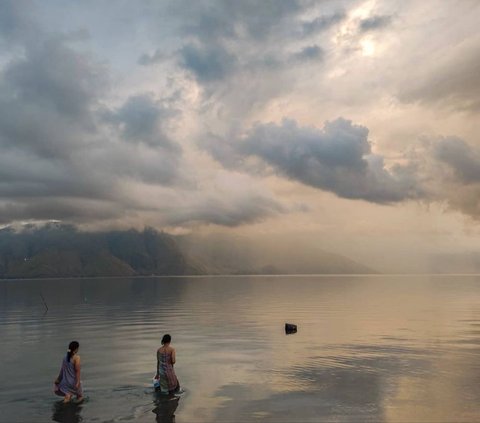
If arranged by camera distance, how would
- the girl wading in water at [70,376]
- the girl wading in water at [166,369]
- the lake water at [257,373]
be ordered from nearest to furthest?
1. the lake water at [257,373]
2. the girl wading in water at [70,376]
3. the girl wading in water at [166,369]

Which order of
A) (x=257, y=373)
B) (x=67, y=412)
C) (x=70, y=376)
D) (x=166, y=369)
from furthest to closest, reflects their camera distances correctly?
(x=257, y=373) < (x=166, y=369) < (x=70, y=376) < (x=67, y=412)

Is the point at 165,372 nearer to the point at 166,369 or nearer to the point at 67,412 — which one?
the point at 166,369

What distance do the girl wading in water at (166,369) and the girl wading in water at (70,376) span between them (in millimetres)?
3887

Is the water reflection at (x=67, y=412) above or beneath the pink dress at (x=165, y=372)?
beneath

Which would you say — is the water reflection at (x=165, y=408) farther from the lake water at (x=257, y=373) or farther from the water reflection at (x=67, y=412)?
the water reflection at (x=67, y=412)

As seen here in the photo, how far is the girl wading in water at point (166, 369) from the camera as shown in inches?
931

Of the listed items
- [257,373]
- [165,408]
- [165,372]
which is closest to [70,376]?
[165,372]

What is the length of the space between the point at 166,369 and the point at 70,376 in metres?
4.61

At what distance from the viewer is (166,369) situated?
23.9m

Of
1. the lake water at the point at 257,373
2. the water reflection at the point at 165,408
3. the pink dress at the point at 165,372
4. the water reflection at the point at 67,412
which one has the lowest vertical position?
the lake water at the point at 257,373

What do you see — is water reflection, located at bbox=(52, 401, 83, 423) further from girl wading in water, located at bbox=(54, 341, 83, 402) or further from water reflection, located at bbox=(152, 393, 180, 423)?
water reflection, located at bbox=(152, 393, 180, 423)

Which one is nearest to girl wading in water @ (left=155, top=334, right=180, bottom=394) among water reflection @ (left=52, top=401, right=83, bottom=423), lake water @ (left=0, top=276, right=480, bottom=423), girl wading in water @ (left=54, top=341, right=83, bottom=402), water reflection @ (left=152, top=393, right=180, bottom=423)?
water reflection @ (left=152, top=393, right=180, bottom=423)

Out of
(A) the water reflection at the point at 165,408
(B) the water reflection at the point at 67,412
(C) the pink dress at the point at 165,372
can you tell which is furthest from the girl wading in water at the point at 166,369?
(B) the water reflection at the point at 67,412

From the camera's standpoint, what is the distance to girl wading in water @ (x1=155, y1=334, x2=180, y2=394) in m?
23.6
